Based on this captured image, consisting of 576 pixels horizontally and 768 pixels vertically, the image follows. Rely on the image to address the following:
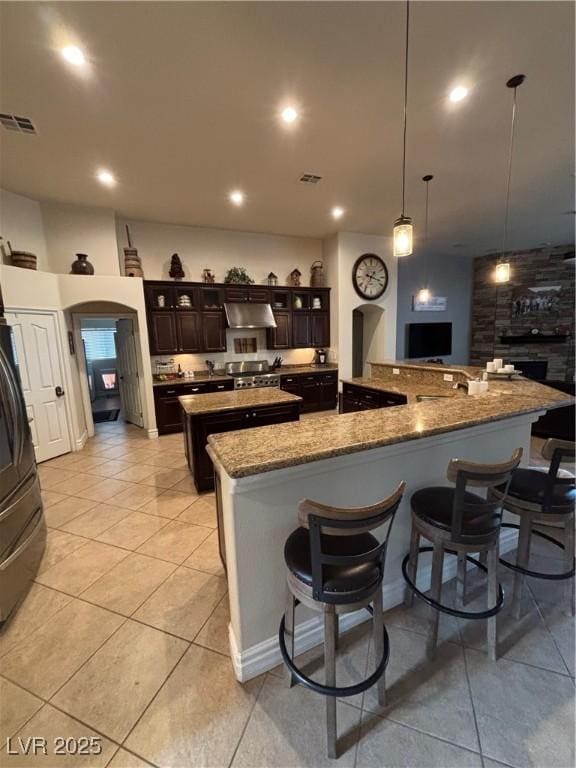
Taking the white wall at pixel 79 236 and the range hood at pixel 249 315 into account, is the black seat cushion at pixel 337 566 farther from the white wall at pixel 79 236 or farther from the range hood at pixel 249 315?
the white wall at pixel 79 236

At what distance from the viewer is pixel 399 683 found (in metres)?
1.50

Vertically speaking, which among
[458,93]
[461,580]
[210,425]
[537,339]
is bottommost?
[461,580]

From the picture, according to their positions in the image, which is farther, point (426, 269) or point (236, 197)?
point (426, 269)

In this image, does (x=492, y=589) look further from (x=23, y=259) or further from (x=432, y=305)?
(x=432, y=305)

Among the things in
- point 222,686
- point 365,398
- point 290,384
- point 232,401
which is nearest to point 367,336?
point 290,384

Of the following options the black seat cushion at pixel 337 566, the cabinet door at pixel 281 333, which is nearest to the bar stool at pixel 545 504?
the black seat cushion at pixel 337 566

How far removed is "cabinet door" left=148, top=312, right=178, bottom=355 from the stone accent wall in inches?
278

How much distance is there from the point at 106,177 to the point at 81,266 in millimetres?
1384

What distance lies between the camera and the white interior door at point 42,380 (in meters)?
3.97

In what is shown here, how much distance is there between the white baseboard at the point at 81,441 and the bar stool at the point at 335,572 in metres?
4.52

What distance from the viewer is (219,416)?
127 inches

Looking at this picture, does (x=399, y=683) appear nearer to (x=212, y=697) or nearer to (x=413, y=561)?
(x=413, y=561)

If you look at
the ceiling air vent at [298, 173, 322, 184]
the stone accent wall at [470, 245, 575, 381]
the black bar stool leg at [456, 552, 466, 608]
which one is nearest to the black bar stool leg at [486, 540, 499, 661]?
the black bar stool leg at [456, 552, 466, 608]

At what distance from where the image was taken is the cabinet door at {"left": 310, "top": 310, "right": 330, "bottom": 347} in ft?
21.3
